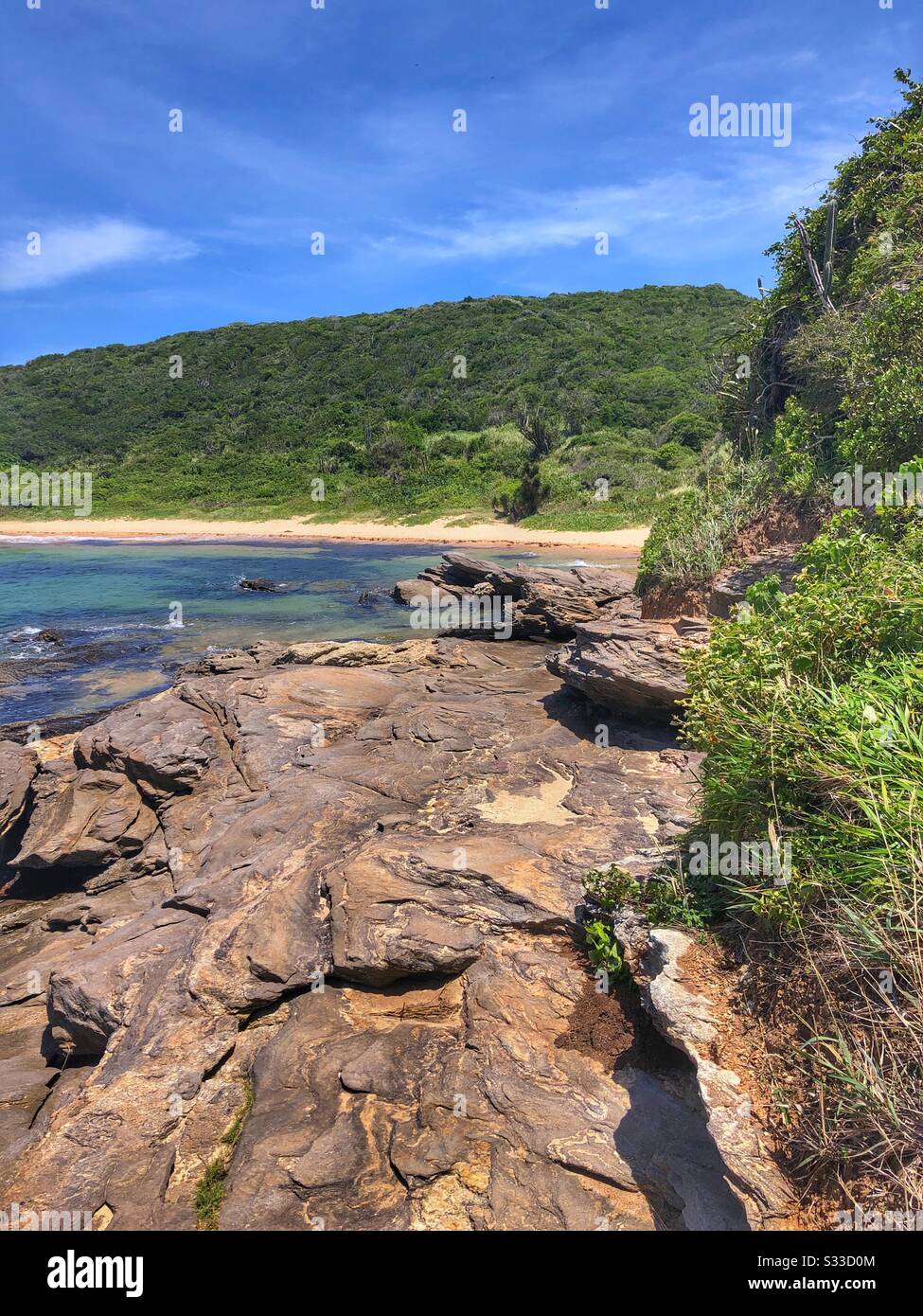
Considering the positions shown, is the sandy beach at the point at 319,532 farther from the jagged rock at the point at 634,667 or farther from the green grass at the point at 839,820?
the green grass at the point at 839,820

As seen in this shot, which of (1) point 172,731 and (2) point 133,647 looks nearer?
(1) point 172,731

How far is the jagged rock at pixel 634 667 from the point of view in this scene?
332 inches

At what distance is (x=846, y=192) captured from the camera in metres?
14.0

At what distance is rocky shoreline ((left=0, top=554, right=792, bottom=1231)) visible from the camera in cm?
375

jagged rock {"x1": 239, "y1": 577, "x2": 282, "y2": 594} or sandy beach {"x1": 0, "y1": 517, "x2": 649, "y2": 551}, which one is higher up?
sandy beach {"x1": 0, "y1": 517, "x2": 649, "y2": 551}

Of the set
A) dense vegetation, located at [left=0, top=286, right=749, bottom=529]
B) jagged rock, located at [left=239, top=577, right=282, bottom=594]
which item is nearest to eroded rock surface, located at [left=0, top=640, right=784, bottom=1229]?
jagged rock, located at [left=239, top=577, right=282, bottom=594]

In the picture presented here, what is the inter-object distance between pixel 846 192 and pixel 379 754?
14.3m

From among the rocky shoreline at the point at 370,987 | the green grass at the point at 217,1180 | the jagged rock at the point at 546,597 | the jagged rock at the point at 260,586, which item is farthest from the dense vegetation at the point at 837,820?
the jagged rock at the point at 260,586

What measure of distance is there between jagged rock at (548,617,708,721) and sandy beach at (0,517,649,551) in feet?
89.9

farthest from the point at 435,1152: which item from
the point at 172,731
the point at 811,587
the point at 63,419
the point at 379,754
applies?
the point at 63,419

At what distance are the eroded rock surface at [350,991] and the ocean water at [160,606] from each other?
8064 mm

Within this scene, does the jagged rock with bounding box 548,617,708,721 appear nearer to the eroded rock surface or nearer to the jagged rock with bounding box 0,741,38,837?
the eroded rock surface

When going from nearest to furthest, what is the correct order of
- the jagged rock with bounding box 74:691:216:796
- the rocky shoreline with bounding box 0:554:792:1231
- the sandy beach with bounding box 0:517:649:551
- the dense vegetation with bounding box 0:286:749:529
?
1. the rocky shoreline with bounding box 0:554:792:1231
2. the jagged rock with bounding box 74:691:216:796
3. the sandy beach with bounding box 0:517:649:551
4. the dense vegetation with bounding box 0:286:749:529

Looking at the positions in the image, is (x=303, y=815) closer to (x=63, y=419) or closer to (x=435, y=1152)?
(x=435, y=1152)
